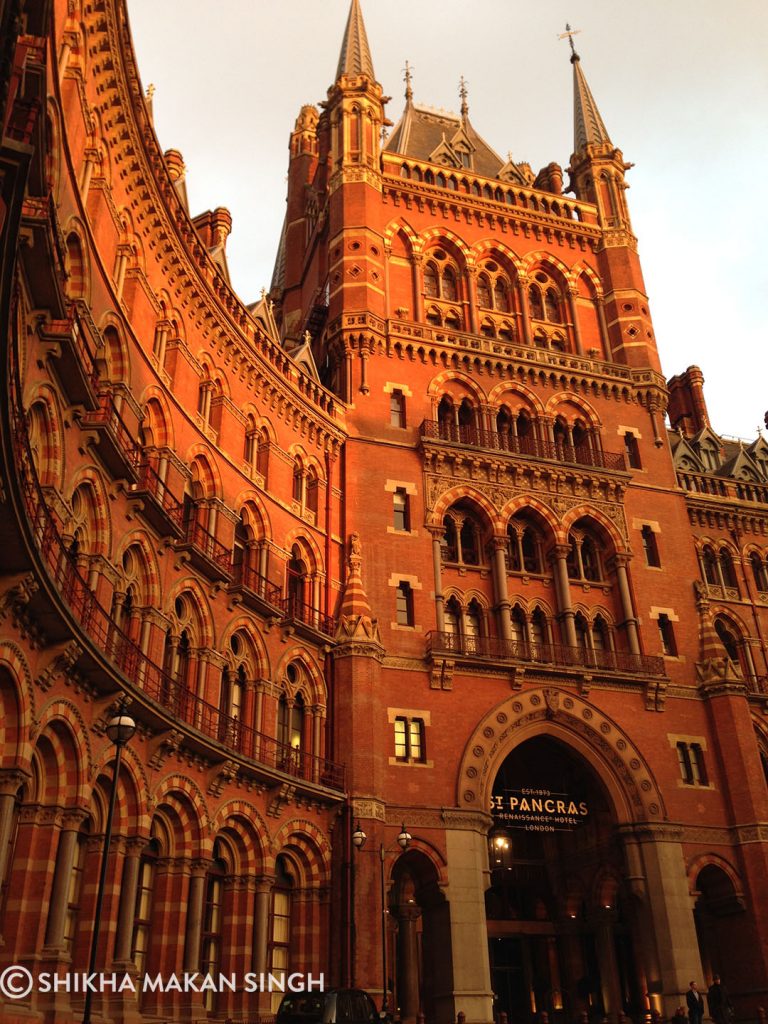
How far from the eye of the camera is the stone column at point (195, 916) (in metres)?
23.8

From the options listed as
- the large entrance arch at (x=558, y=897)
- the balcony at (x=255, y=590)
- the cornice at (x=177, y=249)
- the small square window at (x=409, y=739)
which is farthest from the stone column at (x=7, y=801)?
the large entrance arch at (x=558, y=897)

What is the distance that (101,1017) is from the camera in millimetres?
19609

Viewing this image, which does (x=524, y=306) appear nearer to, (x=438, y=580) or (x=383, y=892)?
Answer: (x=438, y=580)

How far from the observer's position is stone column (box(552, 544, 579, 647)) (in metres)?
37.6

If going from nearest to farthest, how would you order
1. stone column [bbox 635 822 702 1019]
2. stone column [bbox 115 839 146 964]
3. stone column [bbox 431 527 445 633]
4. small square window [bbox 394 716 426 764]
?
1. stone column [bbox 115 839 146 964]
2. stone column [bbox 635 822 702 1019]
3. small square window [bbox 394 716 426 764]
4. stone column [bbox 431 527 445 633]

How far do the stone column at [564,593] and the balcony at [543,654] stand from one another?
0.53 m

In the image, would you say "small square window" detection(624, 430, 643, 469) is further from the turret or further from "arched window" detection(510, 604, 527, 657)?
"arched window" detection(510, 604, 527, 657)

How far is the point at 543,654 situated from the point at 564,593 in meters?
2.86

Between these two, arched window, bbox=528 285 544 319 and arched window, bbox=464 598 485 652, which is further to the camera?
arched window, bbox=528 285 544 319

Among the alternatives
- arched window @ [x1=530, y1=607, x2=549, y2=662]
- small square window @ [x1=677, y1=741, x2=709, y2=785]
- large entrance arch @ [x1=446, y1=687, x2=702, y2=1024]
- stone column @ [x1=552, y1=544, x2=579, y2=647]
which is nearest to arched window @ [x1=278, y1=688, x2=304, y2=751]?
large entrance arch @ [x1=446, y1=687, x2=702, y2=1024]

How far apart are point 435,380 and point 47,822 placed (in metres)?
26.7

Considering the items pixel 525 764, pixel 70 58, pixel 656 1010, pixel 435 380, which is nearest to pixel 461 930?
pixel 656 1010

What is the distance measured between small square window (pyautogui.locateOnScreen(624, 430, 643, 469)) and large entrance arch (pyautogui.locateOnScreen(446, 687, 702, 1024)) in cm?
1183

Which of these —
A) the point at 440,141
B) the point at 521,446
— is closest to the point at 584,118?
the point at 440,141
